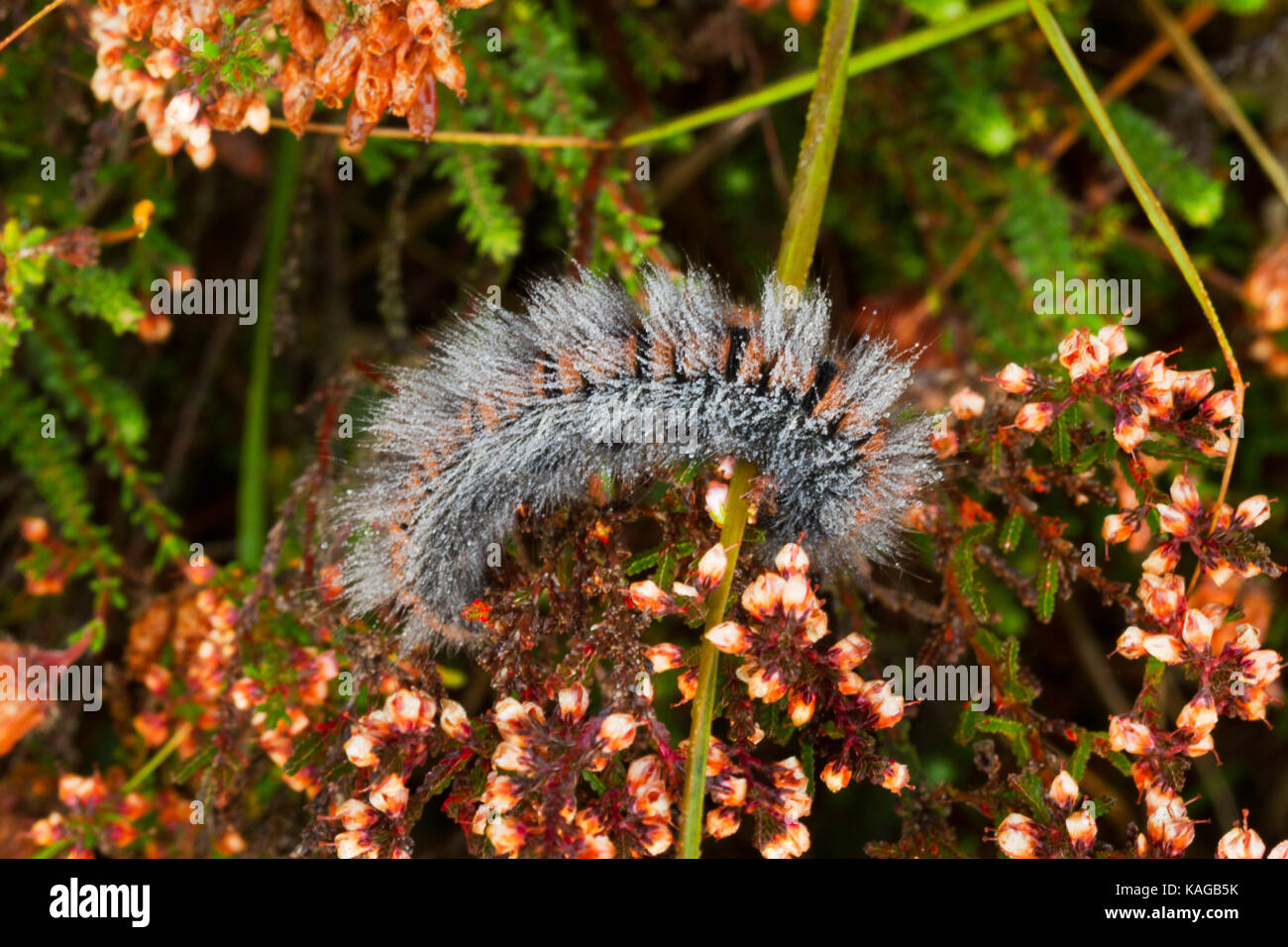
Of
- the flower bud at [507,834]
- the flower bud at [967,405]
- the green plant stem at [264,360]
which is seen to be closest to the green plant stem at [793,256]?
the flower bud at [507,834]

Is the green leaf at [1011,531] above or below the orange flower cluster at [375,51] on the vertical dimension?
below

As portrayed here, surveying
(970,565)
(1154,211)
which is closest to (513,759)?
(970,565)

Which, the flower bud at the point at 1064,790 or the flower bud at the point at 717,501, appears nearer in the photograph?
the flower bud at the point at 1064,790

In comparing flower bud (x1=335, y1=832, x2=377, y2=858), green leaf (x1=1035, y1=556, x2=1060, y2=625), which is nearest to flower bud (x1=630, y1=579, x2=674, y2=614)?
flower bud (x1=335, y1=832, x2=377, y2=858)

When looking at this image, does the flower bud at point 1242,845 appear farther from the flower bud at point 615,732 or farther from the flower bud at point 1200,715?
the flower bud at point 615,732

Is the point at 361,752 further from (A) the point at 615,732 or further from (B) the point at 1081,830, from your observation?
(B) the point at 1081,830
